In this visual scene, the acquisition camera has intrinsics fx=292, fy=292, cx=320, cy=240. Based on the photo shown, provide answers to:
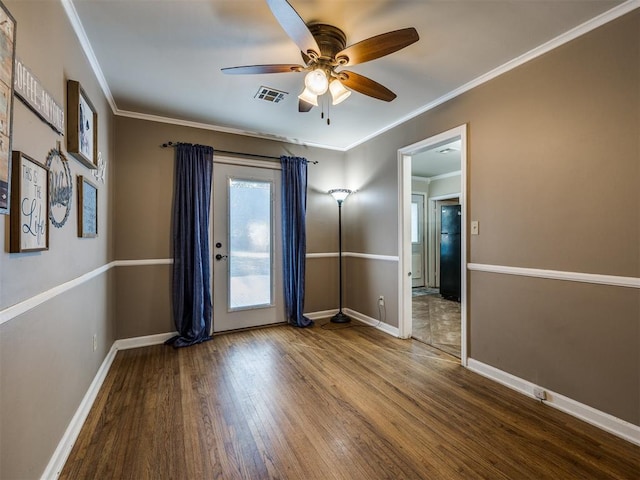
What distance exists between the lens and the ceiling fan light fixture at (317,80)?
6.17 feet

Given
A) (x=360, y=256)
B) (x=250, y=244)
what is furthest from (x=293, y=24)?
(x=360, y=256)

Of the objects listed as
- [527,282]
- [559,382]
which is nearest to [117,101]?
[527,282]

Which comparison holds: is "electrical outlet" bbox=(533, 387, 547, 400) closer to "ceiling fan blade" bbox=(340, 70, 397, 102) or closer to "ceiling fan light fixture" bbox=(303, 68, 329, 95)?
"ceiling fan blade" bbox=(340, 70, 397, 102)

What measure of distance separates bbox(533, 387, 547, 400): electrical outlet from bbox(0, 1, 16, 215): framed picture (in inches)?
122

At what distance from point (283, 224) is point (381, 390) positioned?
2.27 meters

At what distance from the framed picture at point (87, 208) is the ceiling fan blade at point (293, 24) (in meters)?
1.59

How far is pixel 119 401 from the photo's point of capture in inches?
82.4

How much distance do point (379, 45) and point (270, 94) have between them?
137 cm

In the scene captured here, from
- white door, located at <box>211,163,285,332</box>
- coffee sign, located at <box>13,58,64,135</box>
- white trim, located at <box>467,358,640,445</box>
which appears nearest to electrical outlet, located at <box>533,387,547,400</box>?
white trim, located at <box>467,358,640,445</box>

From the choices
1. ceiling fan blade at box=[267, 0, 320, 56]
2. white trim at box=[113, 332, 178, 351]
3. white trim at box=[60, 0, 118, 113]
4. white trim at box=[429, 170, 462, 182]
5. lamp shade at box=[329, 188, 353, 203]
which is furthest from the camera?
white trim at box=[429, 170, 462, 182]

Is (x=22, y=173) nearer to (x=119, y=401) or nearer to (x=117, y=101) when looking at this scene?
(x=119, y=401)

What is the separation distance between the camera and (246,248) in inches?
145

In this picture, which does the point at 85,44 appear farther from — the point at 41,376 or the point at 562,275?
the point at 562,275

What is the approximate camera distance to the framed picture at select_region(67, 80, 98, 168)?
5.65 ft
